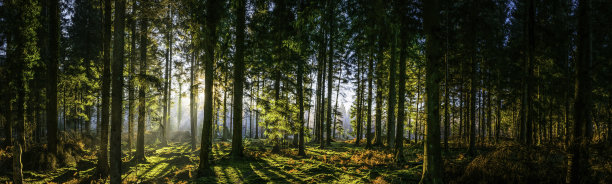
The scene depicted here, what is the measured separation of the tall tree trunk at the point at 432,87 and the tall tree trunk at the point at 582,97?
3.20 meters

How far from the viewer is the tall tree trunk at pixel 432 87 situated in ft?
19.1

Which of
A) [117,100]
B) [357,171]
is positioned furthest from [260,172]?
[117,100]

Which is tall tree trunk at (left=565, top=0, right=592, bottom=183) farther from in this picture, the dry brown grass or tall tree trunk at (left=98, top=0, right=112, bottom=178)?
tall tree trunk at (left=98, top=0, right=112, bottom=178)

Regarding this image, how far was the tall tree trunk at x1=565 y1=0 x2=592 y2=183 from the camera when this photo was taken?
5.75 m

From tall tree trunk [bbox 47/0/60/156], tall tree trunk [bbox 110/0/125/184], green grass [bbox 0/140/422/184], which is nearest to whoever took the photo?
tall tree trunk [bbox 110/0/125/184]

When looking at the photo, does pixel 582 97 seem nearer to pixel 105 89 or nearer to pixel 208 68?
pixel 208 68

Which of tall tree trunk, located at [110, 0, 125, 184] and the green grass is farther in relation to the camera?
the green grass

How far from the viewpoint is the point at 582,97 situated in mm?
5793

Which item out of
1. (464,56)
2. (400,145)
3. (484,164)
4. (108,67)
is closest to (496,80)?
(464,56)

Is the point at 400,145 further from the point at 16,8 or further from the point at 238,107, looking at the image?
the point at 16,8

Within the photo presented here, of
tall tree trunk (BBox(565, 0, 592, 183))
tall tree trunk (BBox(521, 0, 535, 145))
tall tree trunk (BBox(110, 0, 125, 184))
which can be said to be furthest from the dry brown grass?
tall tree trunk (BBox(110, 0, 125, 184))

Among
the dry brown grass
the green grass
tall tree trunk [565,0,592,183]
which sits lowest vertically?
the green grass

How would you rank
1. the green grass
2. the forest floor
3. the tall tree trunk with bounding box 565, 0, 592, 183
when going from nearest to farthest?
the tall tree trunk with bounding box 565, 0, 592, 183 → the forest floor → the green grass

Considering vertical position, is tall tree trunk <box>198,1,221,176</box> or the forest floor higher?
tall tree trunk <box>198,1,221,176</box>
